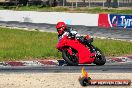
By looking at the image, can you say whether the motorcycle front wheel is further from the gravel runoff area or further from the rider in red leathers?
the gravel runoff area

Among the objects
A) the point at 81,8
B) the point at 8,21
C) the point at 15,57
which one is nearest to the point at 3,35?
the point at 8,21

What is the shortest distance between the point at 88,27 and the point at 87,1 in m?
32.0

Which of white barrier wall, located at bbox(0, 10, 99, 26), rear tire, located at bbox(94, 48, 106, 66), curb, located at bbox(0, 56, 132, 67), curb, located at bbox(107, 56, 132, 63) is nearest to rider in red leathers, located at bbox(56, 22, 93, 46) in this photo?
rear tire, located at bbox(94, 48, 106, 66)

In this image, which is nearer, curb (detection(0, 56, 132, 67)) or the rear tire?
the rear tire

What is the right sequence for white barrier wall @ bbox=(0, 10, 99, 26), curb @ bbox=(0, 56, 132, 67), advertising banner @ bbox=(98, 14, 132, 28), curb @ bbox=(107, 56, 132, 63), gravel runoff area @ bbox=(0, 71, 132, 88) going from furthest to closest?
white barrier wall @ bbox=(0, 10, 99, 26) < advertising banner @ bbox=(98, 14, 132, 28) < curb @ bbox=(107, 56, 132, 63) < curb @ bbox=(0, 56, 132, 67) < gravel runoff area @ bbox=(0, 71, 132, 88)

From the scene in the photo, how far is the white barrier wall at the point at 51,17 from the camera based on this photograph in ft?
97.8

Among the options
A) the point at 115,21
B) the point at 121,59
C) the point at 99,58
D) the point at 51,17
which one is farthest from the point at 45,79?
the point at 51,17

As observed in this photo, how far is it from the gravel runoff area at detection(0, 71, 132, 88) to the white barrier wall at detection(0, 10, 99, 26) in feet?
54.5

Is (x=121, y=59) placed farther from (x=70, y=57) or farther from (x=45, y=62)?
(x=45, y=62)

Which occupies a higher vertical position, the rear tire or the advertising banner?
the rear tire

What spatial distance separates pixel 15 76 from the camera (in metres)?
12.9

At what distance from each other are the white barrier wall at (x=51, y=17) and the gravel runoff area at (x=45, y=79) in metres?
16.6

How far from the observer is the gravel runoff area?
450 inches

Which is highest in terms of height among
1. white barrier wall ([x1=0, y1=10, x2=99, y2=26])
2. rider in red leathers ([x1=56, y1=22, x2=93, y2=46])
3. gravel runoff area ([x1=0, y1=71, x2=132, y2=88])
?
rider in red leathers ([x1=56, y1=22, x2=93, y2=46])
